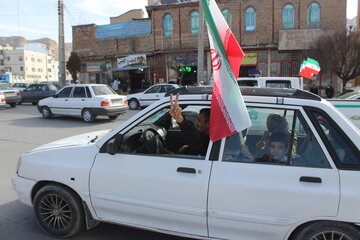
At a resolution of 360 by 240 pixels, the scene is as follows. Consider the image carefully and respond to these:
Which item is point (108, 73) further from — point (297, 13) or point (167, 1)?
point (297, 13)

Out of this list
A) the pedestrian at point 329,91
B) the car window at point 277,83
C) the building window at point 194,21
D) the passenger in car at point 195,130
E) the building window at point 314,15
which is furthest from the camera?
the building window at point 194,21

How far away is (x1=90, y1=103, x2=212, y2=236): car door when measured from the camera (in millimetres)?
2846

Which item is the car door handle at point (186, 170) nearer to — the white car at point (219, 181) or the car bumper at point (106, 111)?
the white car at point (219, 181)

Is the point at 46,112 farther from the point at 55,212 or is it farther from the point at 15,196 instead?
the point at 55,212

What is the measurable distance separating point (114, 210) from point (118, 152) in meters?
0.61

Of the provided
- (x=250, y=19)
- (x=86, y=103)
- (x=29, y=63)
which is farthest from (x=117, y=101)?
(x=29, y=63)

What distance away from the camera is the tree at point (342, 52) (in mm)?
18578

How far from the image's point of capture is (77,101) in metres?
13.0

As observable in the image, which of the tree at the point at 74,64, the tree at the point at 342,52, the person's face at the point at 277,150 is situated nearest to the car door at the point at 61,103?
the person's face at the point at 277,150

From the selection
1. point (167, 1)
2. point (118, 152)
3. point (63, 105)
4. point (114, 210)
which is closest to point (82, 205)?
point (114, 210)

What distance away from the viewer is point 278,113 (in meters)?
2.89

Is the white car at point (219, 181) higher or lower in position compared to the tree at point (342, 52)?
lower

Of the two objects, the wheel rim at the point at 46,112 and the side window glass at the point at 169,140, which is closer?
the side window glass at the point at 169,140

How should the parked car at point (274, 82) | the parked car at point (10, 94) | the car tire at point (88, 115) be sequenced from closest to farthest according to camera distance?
the parked car at point (274, 82) → the car tire at point (88, 115) → the parked car at point (10, 94)
